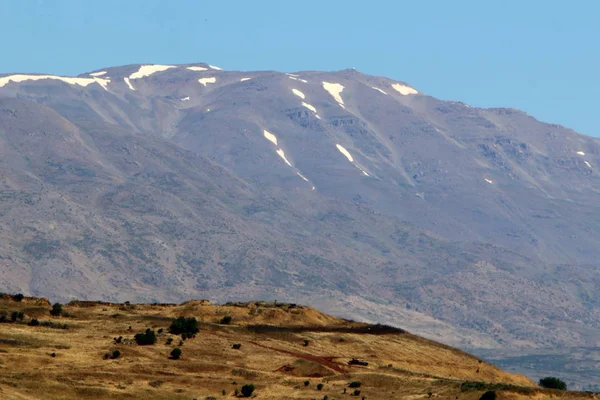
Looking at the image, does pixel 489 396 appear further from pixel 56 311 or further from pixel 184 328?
pixel 56 311

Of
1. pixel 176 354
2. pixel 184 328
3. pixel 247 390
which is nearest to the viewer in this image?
pixel 247 390

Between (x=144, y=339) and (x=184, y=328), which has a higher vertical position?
(x=184, y=328)

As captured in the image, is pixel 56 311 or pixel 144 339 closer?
pixel 144 339

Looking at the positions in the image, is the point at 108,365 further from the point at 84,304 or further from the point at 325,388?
the point at 84,304

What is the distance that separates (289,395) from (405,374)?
1616cm

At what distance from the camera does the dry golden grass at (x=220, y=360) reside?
101 meters

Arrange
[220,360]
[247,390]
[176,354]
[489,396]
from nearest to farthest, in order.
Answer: [489,396]
[247,390]
[176,354]
[220,360]

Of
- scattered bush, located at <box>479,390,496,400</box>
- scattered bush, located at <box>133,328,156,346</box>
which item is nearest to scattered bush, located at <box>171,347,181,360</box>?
scattered bush, located at <box>133,328,156,346</box>

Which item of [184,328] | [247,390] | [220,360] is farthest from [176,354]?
[247,390]

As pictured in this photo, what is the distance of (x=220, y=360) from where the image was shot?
11575 cm

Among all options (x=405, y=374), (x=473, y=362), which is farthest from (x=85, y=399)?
(x=473, y=362)

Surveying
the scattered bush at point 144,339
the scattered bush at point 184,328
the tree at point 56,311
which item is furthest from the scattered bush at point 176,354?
the tree at point 56,311

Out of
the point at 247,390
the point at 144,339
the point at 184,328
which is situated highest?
the point at 184,328

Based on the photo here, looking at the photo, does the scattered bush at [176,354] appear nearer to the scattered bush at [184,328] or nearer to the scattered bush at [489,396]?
the scattered bush at [184,328]
